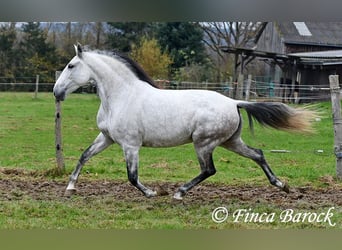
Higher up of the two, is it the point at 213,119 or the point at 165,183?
the point at 213,119

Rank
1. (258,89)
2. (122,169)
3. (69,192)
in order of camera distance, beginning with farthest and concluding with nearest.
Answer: (258,89), (122,169), (69,192)

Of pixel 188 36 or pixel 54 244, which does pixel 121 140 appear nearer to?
pixel 54 244

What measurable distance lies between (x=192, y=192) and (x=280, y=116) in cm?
124

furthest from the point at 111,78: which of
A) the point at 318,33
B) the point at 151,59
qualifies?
the point at 318,33

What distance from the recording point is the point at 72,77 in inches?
201

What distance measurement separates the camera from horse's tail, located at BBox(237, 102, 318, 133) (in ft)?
16.9

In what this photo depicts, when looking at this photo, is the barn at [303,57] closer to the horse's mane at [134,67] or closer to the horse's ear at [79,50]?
the horse's mane at [134,67]

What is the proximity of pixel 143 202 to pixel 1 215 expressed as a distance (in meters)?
1.31

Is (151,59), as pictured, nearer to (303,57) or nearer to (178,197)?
(303,57)

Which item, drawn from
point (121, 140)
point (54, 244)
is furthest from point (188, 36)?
point (54, 244)

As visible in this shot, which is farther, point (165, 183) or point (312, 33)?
point (312, 33)

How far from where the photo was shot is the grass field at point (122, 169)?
4527 mm

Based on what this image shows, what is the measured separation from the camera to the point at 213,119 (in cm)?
494

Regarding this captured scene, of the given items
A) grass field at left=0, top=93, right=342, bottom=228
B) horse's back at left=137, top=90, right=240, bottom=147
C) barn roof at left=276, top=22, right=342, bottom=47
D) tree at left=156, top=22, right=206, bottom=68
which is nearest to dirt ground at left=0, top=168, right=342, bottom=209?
grass field at left=0, top=93, right=342, bottom=228
